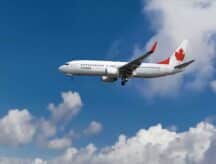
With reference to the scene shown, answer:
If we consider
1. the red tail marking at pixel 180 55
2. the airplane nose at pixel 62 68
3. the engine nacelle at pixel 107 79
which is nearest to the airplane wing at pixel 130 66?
the engine nacelle at pixel 107 79

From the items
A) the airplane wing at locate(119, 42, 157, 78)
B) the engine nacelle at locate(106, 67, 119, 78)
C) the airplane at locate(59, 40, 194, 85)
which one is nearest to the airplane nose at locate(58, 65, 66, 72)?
the airplane at locate(59, 40, 194, 85)

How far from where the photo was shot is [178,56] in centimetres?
17350

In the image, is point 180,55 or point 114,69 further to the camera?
point 180,55

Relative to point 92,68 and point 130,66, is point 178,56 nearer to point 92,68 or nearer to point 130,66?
point 130,66

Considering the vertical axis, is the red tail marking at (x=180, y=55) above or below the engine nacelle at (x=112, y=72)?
above

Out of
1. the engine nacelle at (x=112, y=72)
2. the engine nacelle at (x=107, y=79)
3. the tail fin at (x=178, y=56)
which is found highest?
the tail fin at (x=178, y=56)

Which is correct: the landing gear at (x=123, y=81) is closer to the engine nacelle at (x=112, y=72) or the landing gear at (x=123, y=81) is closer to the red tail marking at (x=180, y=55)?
the engine nacelle at (x=112, y=72)

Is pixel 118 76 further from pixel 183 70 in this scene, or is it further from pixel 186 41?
pixel 186 41

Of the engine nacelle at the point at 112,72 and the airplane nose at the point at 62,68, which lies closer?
the engine nacelle at the point at 112,72

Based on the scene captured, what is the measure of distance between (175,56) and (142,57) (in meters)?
38.3

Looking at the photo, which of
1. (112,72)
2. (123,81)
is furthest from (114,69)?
(123,81)

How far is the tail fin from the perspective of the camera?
545 feet

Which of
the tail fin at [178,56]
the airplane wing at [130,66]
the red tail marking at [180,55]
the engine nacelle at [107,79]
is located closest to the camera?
the airplane wing at [130,66]

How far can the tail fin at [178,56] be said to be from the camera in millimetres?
166125
